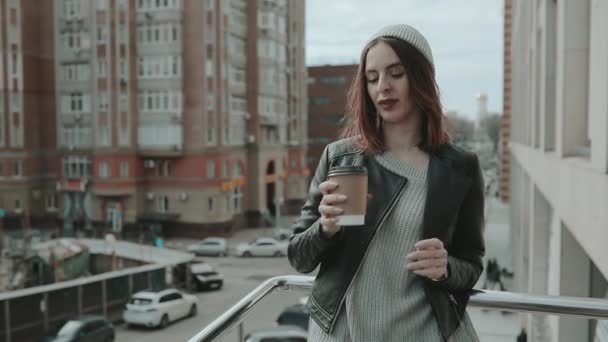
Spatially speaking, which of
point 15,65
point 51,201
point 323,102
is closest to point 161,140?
point 51,201

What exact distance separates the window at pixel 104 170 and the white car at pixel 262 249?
25.5 feet

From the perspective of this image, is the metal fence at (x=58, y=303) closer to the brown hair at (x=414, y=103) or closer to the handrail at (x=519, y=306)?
the handrail at (x=519, y=306)

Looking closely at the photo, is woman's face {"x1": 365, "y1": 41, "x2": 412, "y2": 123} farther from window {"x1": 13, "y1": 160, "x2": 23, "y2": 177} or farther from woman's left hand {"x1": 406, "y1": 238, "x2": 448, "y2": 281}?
window {"x1": 13, "y1": 160, "x2": 23, "y2": 177}

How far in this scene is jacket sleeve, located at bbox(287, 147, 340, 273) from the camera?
1296 mm

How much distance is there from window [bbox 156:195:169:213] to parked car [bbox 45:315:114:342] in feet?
44.5

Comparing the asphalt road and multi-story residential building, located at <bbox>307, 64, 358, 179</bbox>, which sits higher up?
multi-story residential building, located at <bbox>307, 64, 358, 179</bbox>

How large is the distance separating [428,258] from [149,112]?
2655cm

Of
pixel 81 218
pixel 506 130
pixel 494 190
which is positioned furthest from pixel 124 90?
pixel 494 190

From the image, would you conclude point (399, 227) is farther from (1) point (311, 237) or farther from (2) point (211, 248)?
(2) point (211, 248)

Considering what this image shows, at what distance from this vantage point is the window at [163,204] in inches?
1070

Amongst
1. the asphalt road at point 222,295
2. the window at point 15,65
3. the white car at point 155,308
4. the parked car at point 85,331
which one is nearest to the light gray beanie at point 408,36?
the asphalt road at point 222,295

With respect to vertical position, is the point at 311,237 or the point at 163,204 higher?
the point at 311,237

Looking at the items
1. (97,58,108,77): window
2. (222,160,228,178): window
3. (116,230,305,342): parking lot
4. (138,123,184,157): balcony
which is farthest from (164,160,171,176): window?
(97,58,108,77): window

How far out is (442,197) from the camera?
1.31 m
